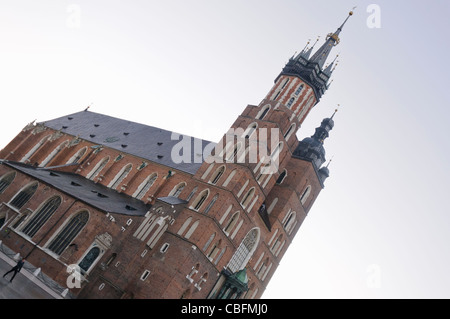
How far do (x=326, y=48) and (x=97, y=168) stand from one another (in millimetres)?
28385

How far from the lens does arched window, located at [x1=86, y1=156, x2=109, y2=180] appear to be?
4201 cm

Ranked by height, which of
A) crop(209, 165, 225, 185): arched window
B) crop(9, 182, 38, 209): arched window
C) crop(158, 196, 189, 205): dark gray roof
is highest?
crop(209, 165, 225, 185): arched window

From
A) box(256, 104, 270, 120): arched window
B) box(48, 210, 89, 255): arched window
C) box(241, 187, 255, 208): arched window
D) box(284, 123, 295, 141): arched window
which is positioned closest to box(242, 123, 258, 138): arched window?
box(256, 104, 270, 120): arched window

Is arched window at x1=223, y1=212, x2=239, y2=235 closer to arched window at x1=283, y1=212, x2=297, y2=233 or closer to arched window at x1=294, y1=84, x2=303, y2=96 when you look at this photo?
arched window at x1=283, y1=212, x2=297, y2=233

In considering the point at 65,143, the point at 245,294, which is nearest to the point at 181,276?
the point at 245,294

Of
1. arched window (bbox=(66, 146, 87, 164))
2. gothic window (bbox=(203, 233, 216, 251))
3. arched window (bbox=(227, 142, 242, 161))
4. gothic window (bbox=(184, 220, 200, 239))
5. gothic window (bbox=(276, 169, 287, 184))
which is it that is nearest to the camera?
gothic window (bbox=(184, 220, 200, 239))

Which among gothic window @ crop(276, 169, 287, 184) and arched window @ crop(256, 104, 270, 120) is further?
gothic window @ crop(276, 169, 287, 184)

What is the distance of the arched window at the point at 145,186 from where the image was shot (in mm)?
37531

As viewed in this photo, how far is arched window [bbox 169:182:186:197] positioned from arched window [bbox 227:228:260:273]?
23.9 feet

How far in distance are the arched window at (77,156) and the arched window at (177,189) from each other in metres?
15.7

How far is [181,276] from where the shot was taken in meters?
26.8

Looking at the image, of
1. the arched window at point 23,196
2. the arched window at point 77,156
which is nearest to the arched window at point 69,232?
the arched window at point 23,196

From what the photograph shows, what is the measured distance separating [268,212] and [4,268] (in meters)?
22.4
